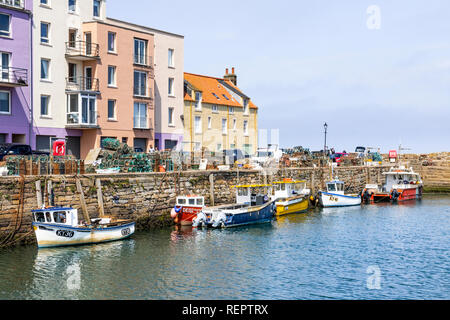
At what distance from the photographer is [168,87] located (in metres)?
57.2

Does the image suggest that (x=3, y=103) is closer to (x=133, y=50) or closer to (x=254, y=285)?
(x=133, y=50)

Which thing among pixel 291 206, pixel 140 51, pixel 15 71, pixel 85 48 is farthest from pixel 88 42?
pixel 291 206

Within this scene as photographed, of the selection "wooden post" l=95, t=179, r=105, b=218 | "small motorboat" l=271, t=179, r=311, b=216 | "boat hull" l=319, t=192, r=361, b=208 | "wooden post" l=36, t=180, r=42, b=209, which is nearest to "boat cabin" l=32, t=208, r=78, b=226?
"wooden post" l=36, t=180, r=42, b=209

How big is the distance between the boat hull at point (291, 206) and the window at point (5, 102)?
22795 mm

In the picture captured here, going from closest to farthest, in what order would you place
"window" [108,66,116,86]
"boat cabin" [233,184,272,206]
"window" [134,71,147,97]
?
"boat cabin" [233,184,272,206]
"window" [108,66,116,86]
"window" [134,71,147,97]

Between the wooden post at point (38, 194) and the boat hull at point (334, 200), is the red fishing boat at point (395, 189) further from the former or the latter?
the wooden post at point (38, 194)

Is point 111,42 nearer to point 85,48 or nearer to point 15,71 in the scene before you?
point 85,48

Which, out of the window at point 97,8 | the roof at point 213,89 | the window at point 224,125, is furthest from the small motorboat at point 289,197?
the window at point 97,8

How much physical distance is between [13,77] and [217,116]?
2714 cm

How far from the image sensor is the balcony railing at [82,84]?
47312 millimetres

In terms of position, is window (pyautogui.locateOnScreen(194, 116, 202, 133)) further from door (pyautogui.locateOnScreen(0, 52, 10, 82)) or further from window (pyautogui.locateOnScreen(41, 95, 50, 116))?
door (pyautogui.locateOnScreen(0, 52, 10, 82))

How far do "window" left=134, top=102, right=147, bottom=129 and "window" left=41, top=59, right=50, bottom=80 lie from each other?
921 centimetres

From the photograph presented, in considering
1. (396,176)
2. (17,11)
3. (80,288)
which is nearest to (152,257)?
(80,288)

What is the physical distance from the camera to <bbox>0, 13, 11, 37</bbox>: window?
137 feet
